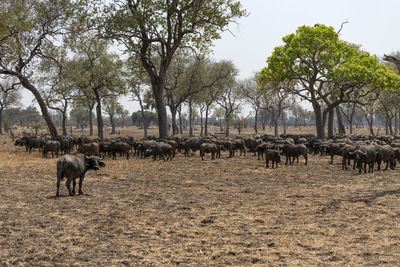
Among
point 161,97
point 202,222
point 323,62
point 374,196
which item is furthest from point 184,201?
point 323,62

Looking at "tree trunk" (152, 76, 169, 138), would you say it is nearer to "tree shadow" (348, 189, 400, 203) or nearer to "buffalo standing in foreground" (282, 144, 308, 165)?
"buffalo standing in foreground" (282, 144, 308, 165)

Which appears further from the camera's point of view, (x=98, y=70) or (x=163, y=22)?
(x=98, y=70)

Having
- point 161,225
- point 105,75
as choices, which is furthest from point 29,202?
point 105,75

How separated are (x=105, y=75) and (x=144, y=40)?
57.2ft

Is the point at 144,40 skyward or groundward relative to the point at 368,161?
skyward

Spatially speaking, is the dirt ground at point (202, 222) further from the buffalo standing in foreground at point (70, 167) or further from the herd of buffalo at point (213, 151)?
the herd of buffalo at point (213, 151)

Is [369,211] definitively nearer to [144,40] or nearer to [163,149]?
[163,149]

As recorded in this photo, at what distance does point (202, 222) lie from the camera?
28.0ft

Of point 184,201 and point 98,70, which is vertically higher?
point 98,70

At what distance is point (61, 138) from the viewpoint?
27828mm

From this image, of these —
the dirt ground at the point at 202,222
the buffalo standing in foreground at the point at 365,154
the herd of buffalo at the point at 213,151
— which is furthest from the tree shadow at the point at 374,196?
the herd of buffalo at the point at 213,151

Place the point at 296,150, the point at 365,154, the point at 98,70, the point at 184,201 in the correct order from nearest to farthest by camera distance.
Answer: the point at 184,201 → the point at 365,154 → the point at 296,150 → the point at 98,70

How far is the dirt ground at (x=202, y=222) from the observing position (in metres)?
6.28

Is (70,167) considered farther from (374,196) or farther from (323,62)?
(323,62)
